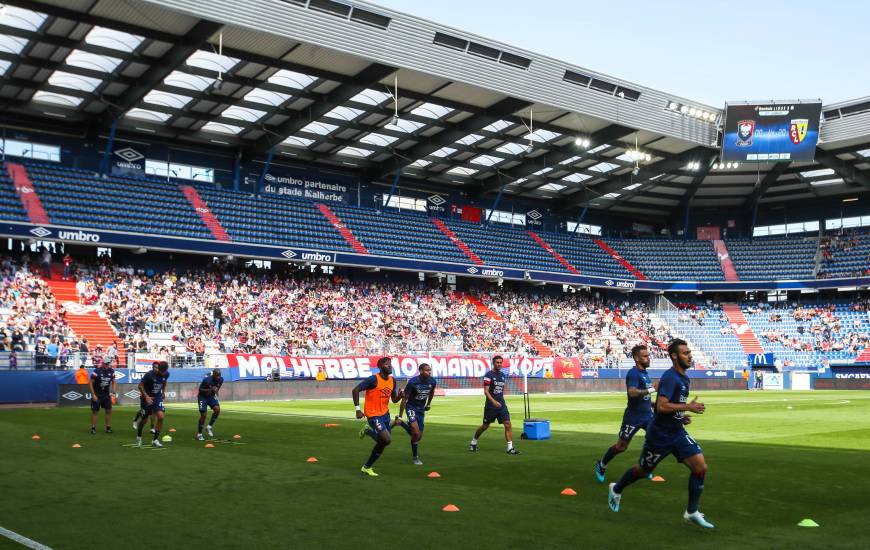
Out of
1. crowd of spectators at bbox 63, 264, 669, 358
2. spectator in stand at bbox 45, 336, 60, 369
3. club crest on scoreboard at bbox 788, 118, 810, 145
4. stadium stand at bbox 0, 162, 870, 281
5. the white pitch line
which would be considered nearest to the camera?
the white pitch line

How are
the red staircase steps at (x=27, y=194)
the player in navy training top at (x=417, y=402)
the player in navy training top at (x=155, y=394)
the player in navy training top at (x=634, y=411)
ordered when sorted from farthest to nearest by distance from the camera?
the red staircase steps at (x=27, y=194) < the player in navy training top at (x=155, y=394) < the player in navy training top at (x=417, y=402) < the player in navy training top at (x=634, y=411)

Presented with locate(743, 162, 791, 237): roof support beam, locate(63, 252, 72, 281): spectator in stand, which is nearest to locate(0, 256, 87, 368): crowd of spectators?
locate(63, 252, 72, 281): spectator in stand

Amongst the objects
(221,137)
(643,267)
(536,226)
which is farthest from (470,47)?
(643,267)

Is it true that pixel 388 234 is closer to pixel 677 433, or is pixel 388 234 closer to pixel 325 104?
pixel 325 104

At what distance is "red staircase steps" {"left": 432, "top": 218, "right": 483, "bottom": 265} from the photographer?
211 feet

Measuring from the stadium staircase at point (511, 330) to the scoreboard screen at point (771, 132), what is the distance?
18477 mm

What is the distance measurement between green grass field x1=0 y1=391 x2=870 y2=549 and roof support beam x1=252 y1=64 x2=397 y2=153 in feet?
84.2

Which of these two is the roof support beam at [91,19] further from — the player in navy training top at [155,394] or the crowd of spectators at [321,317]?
the player in navy training top at [155,394]

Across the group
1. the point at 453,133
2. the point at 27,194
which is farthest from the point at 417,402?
the point at 453,133

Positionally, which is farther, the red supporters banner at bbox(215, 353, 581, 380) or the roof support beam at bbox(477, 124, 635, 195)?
the roof support beam at bbox(477, 124, 635, 195)

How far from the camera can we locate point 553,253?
70938mm

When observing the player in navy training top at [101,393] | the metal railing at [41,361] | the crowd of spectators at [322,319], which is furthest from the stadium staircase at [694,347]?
the player in navy training top at [101,393]

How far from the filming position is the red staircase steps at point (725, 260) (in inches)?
2963

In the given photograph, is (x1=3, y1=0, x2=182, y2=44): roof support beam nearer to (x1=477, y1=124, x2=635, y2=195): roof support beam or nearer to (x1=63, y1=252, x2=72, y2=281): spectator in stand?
(x1=63, y1=252, x2=72, y2=281): spectator in stand
